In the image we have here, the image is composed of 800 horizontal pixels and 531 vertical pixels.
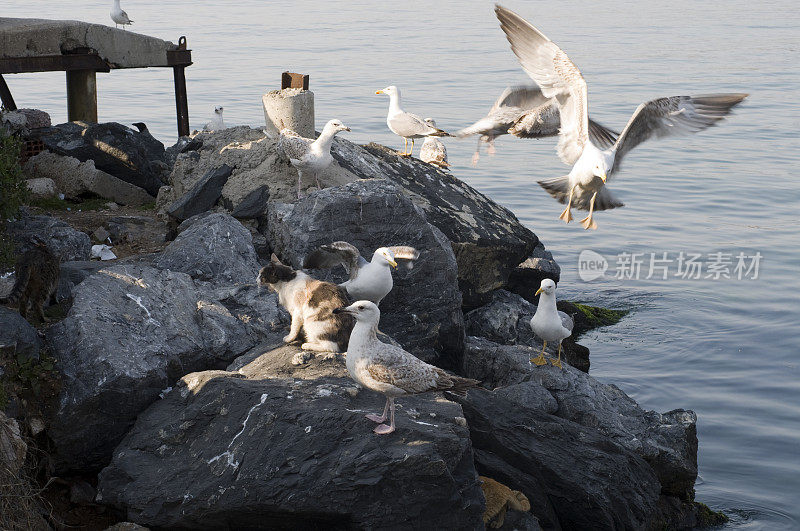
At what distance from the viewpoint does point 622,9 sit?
185ft

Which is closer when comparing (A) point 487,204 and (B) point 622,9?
(A) point 487,204

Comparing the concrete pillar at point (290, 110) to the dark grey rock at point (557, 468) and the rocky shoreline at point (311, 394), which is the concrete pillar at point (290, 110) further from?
the dark grey rock at point (557, 468)

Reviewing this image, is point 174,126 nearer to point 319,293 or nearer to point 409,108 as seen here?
point 409,108

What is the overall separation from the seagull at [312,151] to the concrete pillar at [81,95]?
9.59 m

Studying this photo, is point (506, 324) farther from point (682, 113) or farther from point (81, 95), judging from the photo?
point (81, 95)

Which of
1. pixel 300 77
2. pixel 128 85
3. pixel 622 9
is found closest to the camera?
pixel 300 77

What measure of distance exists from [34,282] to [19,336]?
136 centimetres

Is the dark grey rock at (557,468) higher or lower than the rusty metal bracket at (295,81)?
lower

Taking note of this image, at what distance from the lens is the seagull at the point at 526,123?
1155cm

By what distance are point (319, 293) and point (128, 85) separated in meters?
32.4

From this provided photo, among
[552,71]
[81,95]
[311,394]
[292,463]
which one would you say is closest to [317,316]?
[311,394]

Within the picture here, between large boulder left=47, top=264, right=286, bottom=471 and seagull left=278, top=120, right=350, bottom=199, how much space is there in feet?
8.61

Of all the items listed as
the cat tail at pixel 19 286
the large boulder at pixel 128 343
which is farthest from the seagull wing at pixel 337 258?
the cat tail at pixel 19 286

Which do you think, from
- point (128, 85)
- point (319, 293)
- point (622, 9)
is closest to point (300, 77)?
point (319, 293)
